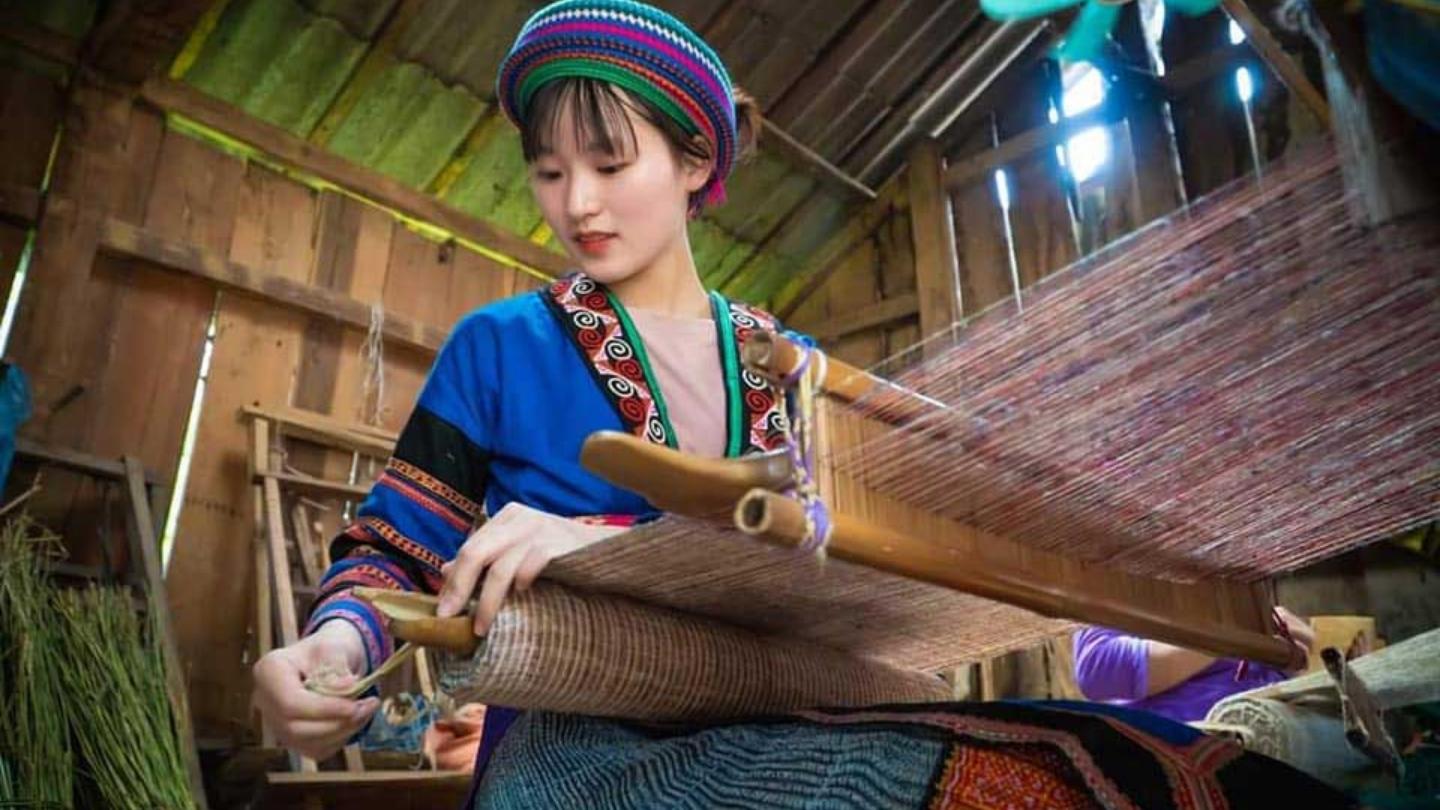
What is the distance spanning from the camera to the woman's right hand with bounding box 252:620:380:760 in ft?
2.29

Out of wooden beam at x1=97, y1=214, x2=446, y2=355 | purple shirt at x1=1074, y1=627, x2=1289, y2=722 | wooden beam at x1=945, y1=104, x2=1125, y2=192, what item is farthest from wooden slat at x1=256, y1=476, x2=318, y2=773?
wooden beam at x1=945, y1=104, x2=1125, y2=192

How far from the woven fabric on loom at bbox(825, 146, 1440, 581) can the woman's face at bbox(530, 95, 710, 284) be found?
33cm

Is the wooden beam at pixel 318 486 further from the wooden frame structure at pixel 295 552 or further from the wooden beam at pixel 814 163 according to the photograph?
the wooden beam at pixel 814 163

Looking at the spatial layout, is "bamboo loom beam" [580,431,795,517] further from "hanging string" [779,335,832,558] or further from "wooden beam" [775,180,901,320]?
"wooden beam" [775,180,901,320]

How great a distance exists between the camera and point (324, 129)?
3084 millimetres

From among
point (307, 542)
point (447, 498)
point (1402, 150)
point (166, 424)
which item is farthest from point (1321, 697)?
point (166, 424)

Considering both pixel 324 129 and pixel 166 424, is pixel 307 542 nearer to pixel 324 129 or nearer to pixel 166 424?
pixel 166 424

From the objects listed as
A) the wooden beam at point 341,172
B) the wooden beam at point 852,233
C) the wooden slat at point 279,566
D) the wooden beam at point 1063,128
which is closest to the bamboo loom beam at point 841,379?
the wooden slat at point 279,566

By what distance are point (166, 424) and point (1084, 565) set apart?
2713 millimetres

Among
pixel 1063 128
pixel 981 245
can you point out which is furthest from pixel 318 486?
pixel 1063 128

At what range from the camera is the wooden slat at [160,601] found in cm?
225

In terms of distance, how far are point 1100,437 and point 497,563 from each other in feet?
1.29

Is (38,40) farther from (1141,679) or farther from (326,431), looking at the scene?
(1141,679)

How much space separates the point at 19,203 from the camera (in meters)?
2.57
